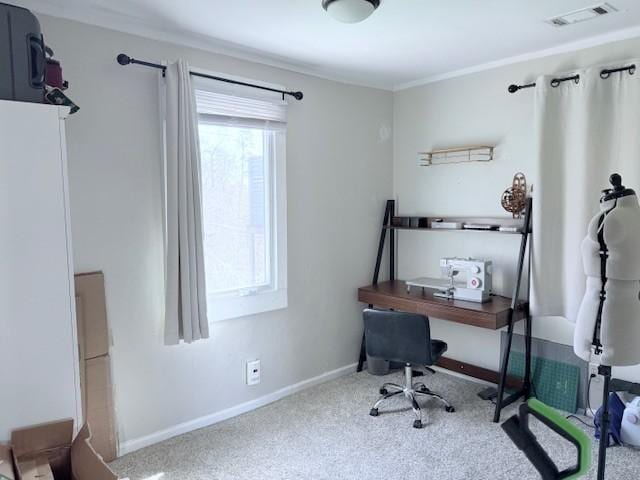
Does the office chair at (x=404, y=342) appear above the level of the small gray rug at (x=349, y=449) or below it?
above

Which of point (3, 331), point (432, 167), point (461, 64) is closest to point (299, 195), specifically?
point (432, 167)

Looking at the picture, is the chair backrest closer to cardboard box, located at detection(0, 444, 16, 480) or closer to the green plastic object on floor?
the green plastic object on floor

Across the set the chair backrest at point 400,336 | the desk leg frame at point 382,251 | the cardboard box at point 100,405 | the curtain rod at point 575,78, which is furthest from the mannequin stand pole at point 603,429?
the cardboard box at point 100,405

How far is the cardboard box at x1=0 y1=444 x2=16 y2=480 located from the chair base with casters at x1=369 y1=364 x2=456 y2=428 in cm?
201

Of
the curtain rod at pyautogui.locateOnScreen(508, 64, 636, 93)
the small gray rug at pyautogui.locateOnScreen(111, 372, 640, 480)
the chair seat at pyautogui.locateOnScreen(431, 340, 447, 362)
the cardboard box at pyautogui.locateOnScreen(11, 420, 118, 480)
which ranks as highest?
the curtain rod at pyautogui.locateOnScreen(508, 64, 636, 93)

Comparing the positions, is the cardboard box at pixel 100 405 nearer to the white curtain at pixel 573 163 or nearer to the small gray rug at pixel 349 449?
the small gray rug at pixel 349 449

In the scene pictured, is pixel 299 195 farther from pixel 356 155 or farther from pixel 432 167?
pixel 432 167

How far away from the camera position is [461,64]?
328 centimetres

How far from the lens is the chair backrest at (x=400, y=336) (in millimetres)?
2795

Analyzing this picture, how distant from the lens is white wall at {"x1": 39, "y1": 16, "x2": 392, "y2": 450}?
2.38 m

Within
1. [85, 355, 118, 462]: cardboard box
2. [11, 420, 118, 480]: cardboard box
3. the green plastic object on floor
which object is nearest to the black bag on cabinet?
[11, 420, 118, 480]: cardboard box

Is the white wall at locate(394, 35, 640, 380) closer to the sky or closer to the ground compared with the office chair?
closer to the sky

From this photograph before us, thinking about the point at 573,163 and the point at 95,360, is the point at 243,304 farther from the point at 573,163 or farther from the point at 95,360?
the point at 573,163

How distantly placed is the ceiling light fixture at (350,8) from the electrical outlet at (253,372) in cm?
213
